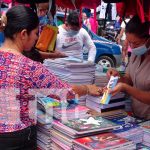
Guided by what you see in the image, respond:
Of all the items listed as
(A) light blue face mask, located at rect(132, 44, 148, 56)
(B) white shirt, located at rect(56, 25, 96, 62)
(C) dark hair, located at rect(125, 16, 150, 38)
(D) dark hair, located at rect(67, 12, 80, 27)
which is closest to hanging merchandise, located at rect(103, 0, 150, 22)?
(C) dark hair, located at rect(125, 16, 150, 38)

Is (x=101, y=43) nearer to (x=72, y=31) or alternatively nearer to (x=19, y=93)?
(x=72, y=31)

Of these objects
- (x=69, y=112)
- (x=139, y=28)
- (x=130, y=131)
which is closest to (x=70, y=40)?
(x=139, y=28)

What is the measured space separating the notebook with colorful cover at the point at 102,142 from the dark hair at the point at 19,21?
0.69 metres

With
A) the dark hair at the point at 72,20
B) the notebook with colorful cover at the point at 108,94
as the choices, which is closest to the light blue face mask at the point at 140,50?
the notebook with colorful cover at the point at 108,94

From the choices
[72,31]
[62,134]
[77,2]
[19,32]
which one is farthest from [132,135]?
[72,31]

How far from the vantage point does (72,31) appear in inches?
170

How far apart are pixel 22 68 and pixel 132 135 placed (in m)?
0.79

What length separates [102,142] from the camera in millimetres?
1669

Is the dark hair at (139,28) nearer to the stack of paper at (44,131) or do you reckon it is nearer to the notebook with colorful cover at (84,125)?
the notebook with colorful cover at (84,125)

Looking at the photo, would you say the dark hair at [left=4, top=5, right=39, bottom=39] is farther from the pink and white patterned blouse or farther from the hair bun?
the pink and white patterned blouse

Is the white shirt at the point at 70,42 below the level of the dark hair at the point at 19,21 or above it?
below

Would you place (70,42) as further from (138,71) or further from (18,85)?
(18,85)

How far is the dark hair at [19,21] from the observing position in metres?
1.75

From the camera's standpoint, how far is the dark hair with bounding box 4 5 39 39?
175 centimetres
